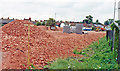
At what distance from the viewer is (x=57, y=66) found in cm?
572

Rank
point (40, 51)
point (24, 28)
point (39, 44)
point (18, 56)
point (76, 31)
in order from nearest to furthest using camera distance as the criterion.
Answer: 1. point (18, 56)
2. point (40, 51)
3. point (39, 44)
4. point (24, 28)
5. point (76, 31)

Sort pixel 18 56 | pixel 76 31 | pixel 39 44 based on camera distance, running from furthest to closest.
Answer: pixel 76 31 → pixel 39 44 → pixel 18 56

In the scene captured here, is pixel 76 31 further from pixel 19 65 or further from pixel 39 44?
pixel 19 65

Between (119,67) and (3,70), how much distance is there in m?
4.32

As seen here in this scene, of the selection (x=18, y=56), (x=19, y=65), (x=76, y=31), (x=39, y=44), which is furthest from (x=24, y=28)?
(x=76, y=31)

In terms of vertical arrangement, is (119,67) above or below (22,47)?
below

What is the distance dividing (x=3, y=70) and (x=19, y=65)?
63cm

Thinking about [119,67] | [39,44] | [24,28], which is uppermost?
[24,28]

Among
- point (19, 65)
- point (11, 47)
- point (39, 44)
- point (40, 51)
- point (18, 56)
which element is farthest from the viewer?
point (39, 44)

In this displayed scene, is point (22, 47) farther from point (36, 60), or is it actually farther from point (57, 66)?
point (57, 66)

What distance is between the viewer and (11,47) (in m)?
7.15

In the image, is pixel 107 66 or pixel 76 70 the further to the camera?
pixel 107 66

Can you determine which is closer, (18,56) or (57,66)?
(57,66)

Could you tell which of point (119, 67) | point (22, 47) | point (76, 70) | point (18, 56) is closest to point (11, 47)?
point (22, 47)
